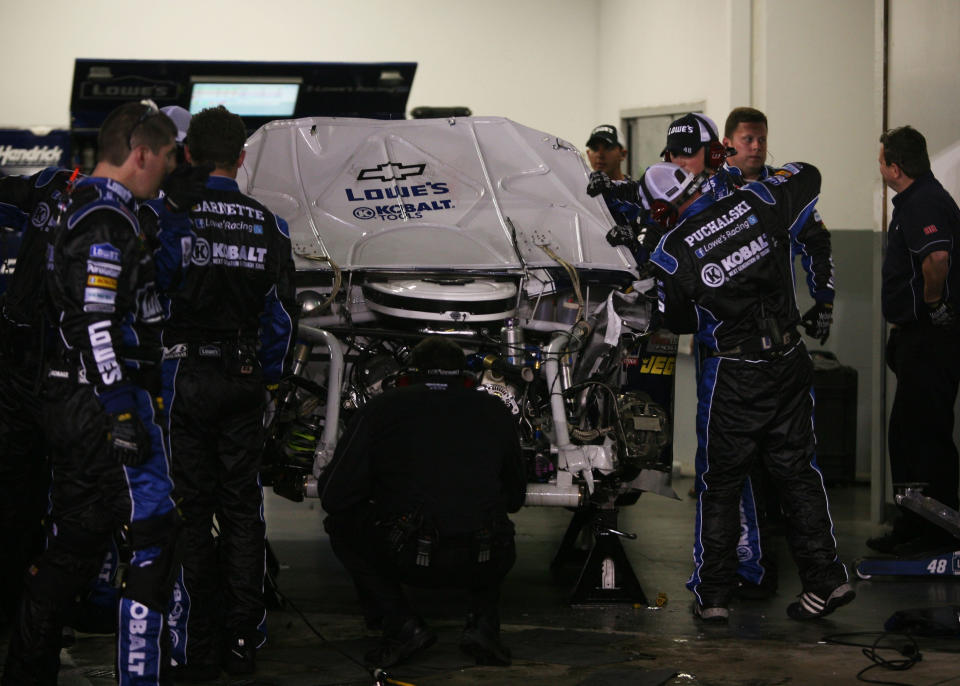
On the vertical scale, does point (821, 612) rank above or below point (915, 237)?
below

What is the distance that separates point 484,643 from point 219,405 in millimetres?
1353

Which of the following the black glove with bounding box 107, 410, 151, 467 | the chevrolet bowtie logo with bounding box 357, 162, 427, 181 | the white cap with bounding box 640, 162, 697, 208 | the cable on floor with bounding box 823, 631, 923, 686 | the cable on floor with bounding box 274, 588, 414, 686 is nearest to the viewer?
the black glove with bounding box 107, 410, 151, 467

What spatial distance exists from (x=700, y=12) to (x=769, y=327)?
5322 mm

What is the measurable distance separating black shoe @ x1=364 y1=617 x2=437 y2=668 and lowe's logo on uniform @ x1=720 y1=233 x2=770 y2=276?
6.71 feet

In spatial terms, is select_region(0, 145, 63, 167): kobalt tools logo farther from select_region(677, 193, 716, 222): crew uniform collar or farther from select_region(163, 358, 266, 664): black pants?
select_region(677, 193, 716, 222): crew uniform collar

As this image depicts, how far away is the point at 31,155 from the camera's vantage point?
982cm

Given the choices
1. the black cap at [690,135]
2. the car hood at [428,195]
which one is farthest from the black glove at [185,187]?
the black cap at [690,135]

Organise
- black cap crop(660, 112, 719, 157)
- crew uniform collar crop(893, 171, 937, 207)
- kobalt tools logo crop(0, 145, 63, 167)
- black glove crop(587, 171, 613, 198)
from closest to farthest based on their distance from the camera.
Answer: black cap crop(660, 112, 719, 157), black glove crop(587, 171, 613, 198), crew uniform collar crop(893, 171, 937, 207), kobalt tools logo crop(0, 145, 63, 167)

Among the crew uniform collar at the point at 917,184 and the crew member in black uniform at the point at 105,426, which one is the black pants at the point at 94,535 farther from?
the crew uniform collar at the point at 917,184

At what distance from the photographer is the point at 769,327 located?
5.82m

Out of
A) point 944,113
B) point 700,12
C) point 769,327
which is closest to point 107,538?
point 769,327

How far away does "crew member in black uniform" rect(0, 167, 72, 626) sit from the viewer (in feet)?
16.5

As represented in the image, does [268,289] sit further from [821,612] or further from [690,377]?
[690,377]

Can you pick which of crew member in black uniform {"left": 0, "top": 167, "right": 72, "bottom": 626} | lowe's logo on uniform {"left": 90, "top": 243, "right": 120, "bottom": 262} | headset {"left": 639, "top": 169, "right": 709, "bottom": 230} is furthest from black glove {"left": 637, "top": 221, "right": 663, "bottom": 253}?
lowe's logo on uniform {"left": 90, "top": 243, "right": 120, "bottom": 262}
